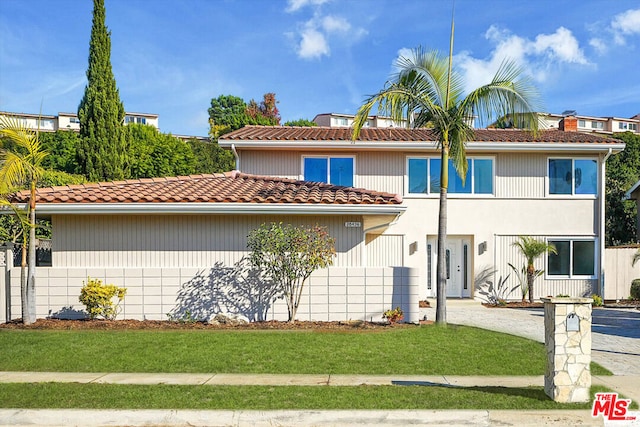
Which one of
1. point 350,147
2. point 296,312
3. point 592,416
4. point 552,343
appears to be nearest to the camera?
point 592,416

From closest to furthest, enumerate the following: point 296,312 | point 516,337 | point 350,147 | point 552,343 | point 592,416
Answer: point 592,416
point 552,343
point 516,337
point 296,312
point 350,147

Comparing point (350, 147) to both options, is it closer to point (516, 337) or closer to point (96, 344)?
point (516, 337)

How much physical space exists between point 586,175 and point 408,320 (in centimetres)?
993

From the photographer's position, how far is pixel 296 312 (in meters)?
11.6

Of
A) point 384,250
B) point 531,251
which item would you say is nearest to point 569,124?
point 531,251

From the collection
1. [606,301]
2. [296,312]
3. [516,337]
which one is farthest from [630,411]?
[606,301]

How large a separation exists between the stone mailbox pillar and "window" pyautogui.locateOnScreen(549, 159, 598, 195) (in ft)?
40.0

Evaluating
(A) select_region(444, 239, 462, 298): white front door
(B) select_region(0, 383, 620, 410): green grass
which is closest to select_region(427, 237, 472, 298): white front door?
(A) select_region(444, 239, 462, 298): white front door

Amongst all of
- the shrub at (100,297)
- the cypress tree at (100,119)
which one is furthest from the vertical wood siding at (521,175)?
the cypress tree at (100,119)

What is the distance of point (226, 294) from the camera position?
11719mm

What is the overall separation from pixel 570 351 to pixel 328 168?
12.0 m

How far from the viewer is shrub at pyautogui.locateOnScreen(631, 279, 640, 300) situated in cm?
1770

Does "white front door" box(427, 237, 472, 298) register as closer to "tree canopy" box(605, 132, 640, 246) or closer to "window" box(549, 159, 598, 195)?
"window" box(549, 159, 598, 195)

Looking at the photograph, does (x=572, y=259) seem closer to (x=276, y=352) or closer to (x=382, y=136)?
(x=382, y=136)
